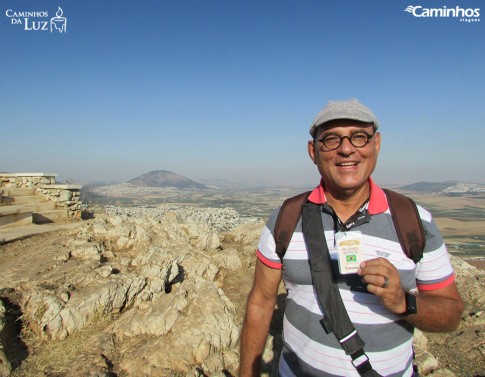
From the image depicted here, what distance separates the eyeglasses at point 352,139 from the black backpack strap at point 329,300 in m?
0.60

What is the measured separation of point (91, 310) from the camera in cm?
507

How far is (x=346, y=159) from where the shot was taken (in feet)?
7.46

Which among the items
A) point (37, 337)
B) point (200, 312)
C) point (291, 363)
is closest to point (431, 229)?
point (291, 363)

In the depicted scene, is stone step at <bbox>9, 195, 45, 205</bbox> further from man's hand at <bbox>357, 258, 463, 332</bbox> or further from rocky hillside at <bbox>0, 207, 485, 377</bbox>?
man's hand at <bbox>357, 258, 463, 332</bbox>

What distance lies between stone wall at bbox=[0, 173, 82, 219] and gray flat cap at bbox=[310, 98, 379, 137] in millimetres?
14998

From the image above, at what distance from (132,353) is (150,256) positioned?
113 inches

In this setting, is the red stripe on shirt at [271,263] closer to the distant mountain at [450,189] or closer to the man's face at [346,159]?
the man's face at [346,159]

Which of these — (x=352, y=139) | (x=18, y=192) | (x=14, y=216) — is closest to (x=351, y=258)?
(x=352, y=139)

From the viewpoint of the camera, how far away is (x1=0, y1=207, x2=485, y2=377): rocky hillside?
4.27 m

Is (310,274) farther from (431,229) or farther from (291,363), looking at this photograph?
(431,229)


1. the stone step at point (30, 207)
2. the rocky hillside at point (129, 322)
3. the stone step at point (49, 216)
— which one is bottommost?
the rocky hillside at point (129, 322)

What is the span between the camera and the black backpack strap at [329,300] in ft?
6.66

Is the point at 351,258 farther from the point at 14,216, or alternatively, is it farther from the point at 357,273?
the point at 14,216

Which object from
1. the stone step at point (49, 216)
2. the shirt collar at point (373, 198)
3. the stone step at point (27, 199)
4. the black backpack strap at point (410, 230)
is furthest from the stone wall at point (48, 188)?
the black backpack strap at point (410, 230)
